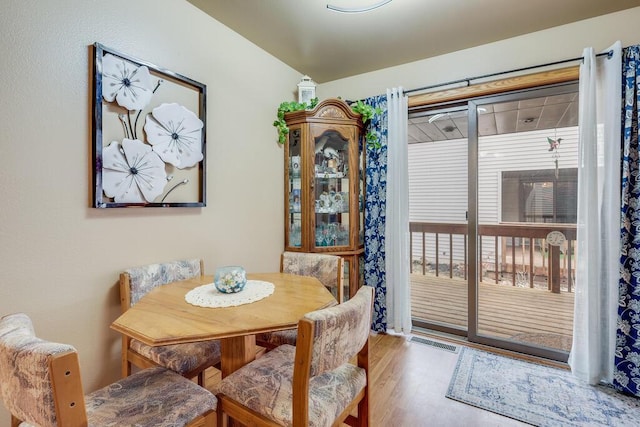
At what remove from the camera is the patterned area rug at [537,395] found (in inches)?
66.1

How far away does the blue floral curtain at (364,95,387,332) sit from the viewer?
2.79 metres

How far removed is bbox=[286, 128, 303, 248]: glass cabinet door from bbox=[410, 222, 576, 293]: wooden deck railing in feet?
3.93

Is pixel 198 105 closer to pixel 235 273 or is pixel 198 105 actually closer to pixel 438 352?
pixel 235 273

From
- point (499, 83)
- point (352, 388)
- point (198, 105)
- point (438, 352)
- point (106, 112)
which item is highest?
point (499, 83)

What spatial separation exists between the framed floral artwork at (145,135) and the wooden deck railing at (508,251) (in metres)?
2.23

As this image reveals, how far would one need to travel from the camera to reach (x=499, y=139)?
3.01m

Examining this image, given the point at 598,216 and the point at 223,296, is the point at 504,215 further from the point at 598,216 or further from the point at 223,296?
the point at 223,296

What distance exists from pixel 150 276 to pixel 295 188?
1503 mm

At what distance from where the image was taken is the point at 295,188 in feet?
9.32

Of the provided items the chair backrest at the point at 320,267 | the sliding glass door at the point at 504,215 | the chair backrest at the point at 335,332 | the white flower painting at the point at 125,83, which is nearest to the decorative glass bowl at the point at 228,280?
the chair backrest at the point at 335,332

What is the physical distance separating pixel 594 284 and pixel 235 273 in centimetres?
237

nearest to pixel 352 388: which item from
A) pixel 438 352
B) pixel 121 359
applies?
pixel 121 359

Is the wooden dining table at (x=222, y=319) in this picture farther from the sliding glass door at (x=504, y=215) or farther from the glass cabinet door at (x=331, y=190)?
the sliding glass door at (x=504, y=215)

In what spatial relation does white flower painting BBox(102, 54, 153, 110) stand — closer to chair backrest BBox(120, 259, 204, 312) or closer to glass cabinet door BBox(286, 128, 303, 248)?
chair backrest BBox(120, 259, 204, 312)
